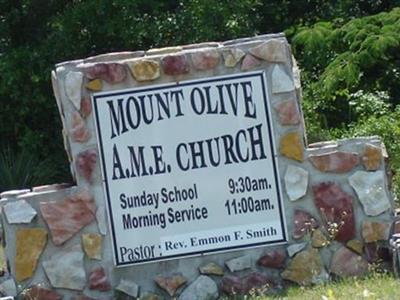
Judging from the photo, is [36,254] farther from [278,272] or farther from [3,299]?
[278,272]

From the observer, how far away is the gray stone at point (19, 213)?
7.50 meters

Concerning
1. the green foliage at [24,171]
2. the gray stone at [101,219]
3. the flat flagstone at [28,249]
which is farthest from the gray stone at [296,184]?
the green foliage at [24,171]

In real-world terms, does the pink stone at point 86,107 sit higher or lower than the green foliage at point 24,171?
higher

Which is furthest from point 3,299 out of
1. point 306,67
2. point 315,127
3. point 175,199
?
point 306,67

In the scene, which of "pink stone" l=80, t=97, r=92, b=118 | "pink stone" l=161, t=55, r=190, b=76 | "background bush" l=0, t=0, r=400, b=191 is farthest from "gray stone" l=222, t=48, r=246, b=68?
"background bush" l=0, t=0, r=400, b=191

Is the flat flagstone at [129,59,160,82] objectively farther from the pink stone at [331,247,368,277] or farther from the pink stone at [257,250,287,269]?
the pink stone at [331,247,368,277]

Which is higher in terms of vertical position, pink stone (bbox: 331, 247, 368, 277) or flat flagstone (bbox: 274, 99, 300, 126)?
flat flagstone (bbox: 274, 99, 300, 126)

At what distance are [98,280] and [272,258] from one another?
1.21 meters

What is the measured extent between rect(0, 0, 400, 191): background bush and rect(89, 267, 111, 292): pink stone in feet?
13.2

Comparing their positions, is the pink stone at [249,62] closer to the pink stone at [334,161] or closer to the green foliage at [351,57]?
the pink stone at [334,161]

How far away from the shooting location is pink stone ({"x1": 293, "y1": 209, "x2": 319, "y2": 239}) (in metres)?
7.62

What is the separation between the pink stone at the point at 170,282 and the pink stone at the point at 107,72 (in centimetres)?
140

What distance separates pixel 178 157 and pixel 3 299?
152 cm

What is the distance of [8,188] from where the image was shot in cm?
1273
